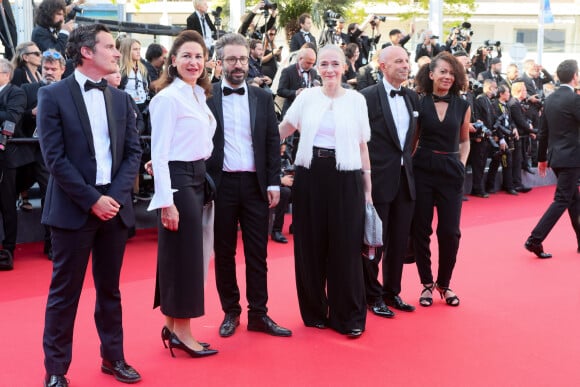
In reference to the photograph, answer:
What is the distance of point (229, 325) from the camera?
4773 millimetres

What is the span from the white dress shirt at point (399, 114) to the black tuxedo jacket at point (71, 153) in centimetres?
204

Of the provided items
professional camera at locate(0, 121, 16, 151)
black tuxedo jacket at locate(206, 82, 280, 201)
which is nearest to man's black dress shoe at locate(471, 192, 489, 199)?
professional camera at locate(0, 121, 16, 151)

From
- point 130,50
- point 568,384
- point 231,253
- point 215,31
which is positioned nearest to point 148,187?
point 130,50

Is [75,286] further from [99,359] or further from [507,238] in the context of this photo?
[507,238]

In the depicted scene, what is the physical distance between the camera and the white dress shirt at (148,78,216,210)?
405 cm

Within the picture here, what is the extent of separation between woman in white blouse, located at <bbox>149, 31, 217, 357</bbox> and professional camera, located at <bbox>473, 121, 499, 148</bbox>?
7036mm

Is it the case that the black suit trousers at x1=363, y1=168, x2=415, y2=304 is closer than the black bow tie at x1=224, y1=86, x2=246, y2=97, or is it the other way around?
the black bow tie at x1=224, y1=86, x2=246, y2=97

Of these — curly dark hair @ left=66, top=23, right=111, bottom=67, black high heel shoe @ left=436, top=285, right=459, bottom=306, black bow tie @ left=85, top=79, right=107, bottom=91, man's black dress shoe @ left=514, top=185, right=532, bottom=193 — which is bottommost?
man's black dress shoe @ left=514, top=185, right=532, bottom=193

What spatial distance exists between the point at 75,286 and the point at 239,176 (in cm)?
127

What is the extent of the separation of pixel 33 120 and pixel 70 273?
3.83 metres

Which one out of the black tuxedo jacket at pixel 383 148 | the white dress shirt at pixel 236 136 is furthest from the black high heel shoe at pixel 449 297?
the white dress shirt at pixel 236 136

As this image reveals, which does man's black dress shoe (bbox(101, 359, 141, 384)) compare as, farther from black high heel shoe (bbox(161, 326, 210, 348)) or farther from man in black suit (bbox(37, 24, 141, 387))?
black high heel shoe (bbox(161, 326, 210, 348))

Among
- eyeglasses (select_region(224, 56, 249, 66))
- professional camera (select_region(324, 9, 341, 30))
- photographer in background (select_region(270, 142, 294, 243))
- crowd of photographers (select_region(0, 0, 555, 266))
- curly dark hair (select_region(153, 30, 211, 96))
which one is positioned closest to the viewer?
curly dark hair (select_region(153, 30, 211, 96))

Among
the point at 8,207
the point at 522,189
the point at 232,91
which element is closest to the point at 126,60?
the point at 8,207
